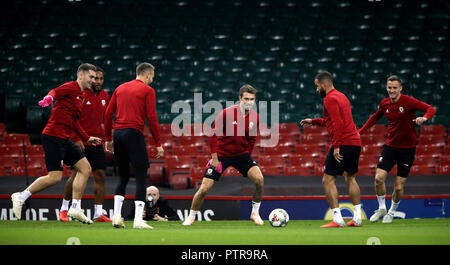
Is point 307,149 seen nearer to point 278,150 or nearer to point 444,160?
point 278,150

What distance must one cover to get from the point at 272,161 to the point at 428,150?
3958 millimetres

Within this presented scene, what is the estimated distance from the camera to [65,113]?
263 inches

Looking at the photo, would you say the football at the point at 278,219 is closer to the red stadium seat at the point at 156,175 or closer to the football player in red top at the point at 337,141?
the football player in red top at the point at 337,141

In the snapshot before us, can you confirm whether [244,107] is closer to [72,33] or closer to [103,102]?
[103,102]

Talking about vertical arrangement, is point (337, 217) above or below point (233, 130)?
below

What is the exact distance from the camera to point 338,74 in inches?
685

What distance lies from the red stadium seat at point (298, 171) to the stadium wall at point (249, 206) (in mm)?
2595

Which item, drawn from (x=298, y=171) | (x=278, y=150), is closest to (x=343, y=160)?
(x=298, y=171)

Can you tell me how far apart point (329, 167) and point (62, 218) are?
3.62 m

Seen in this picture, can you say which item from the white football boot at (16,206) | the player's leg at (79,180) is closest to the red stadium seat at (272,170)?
the player's leg at (79,180)

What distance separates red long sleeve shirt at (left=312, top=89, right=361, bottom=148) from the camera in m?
6.70

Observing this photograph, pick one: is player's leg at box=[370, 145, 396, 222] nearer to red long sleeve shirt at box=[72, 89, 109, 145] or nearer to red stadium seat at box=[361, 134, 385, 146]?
red long sleeve shirt at box=[72, 89, 109, 145]

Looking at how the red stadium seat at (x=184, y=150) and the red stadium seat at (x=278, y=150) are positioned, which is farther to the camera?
the red stadium seat at (x=278, y=150)

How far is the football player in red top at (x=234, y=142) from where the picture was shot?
7.06 meters
